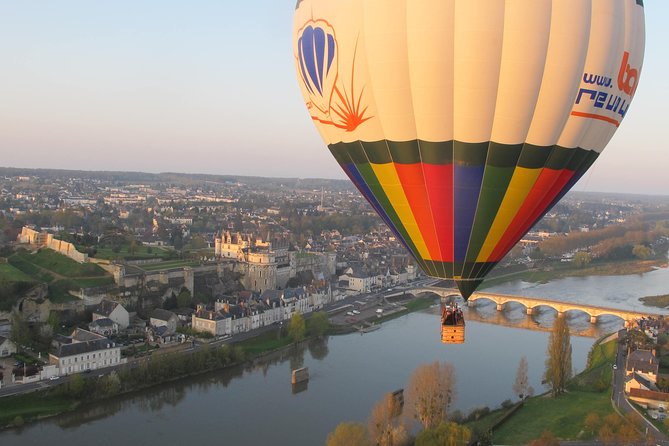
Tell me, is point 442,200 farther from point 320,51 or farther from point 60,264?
point 60,264

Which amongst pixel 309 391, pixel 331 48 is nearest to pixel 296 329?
pixel 309 391

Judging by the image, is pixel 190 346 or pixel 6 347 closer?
pixel 6 347

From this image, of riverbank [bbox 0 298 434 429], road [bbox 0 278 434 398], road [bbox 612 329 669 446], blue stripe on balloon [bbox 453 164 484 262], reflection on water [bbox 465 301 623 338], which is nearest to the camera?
blue stripe on balloon [bbox 453 164 484 262]

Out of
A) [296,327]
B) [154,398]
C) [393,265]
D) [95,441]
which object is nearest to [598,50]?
[95,441]

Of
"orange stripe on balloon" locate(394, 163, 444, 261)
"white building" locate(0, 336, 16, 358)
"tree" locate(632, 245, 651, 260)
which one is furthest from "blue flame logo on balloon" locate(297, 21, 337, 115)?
"tree" locate(632, 245, 651, 260)

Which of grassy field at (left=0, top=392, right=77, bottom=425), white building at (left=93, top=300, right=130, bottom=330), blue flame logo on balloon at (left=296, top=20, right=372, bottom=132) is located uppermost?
blue flame logo on balloon at (left=296, top=20, right=372, bottom=132)

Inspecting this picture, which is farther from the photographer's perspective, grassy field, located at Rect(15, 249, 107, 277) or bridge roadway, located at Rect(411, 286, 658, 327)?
bridge roadway, located at Rect(411, 286, 658, 327)

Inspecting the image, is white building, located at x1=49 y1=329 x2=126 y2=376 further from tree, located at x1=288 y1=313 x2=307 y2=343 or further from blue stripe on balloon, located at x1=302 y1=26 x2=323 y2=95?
blue stripe on balloon, located at x1=302 y1=26 x2=323 y2=95

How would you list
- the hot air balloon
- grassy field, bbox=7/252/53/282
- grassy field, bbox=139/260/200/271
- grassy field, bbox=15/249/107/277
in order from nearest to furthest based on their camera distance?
the hot air balloon
grassy field, bbox=7/252/53/282
grassy field, bbox=15/249/107/277
grassy field, bbox=139/260/200/271
